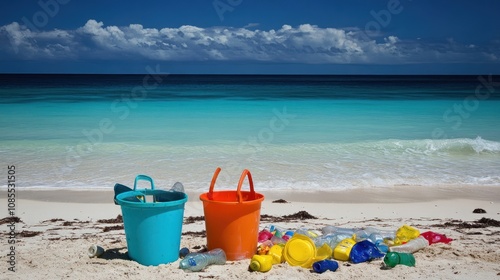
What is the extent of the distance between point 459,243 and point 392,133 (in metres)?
11.1

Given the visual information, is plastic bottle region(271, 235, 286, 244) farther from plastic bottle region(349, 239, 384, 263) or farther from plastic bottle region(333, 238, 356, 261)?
plastic bottle region(349, 239, 384, 263)

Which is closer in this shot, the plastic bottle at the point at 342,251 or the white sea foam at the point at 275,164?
the plastic bottle at the point at 342,251

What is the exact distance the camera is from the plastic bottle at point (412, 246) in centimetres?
430

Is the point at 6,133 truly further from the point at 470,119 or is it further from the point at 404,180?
the point at 470,119

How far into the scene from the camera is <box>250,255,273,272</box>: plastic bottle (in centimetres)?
388

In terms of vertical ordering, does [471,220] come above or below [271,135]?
below

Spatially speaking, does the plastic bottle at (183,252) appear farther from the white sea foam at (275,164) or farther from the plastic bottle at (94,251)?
the white sea foam at (275,164)

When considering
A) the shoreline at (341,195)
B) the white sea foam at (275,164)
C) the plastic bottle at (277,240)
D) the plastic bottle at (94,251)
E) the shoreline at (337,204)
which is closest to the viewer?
the plastic bottle at (94,251)

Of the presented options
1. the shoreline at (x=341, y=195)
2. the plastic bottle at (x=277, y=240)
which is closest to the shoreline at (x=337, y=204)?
the shoreline at (x=341, y=195)

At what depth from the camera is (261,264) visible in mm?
3873

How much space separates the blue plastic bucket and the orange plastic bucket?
26 cm

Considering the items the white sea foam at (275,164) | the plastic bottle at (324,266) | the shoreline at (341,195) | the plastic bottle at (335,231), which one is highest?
the white sea foam at (275,164)

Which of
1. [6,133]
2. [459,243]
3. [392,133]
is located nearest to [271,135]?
[392,133]

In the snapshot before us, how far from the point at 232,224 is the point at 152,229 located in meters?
0.64
